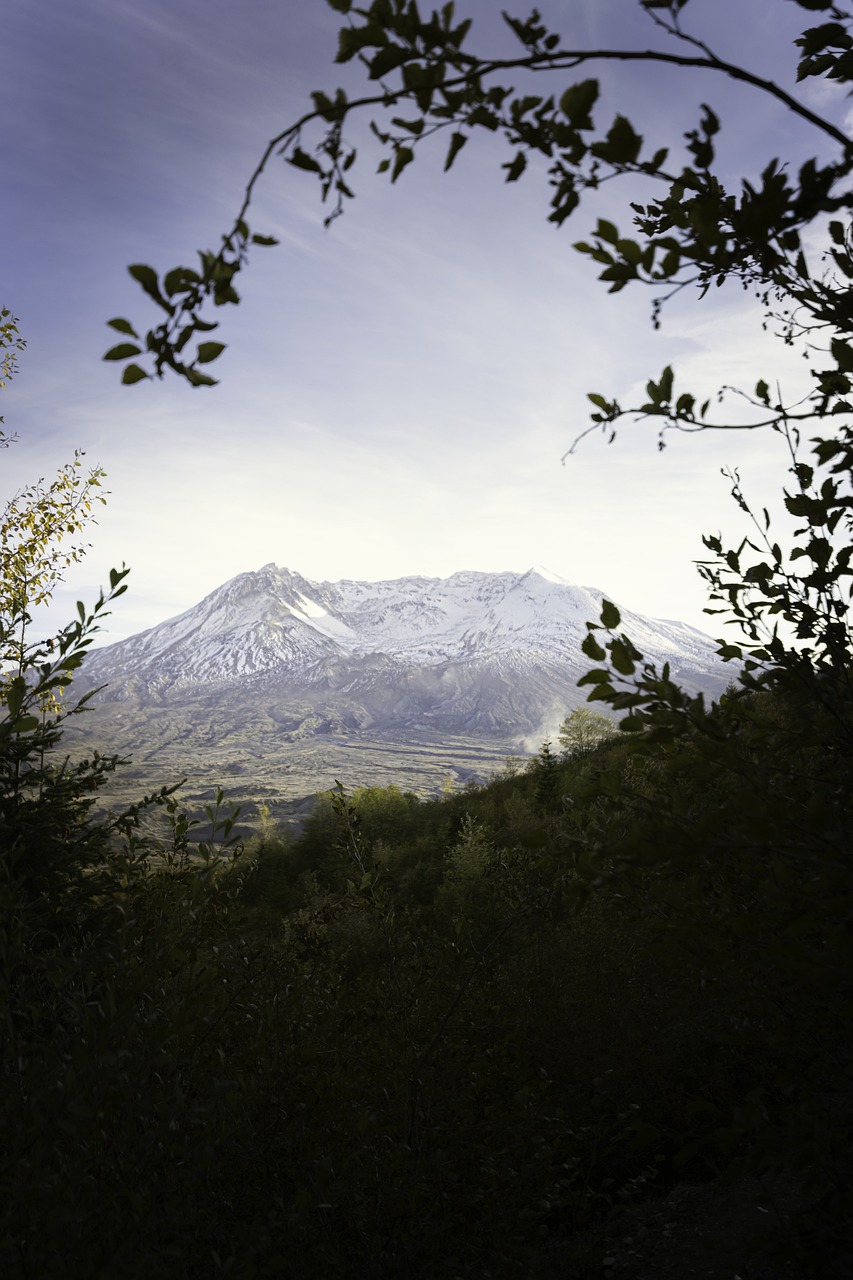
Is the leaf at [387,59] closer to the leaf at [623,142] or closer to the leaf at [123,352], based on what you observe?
the leaf at [623,142]

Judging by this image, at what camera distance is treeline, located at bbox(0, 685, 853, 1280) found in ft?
5.30

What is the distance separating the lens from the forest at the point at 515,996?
135cm

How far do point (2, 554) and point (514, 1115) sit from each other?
278 inches

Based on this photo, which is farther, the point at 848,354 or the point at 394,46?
the point at 848,354

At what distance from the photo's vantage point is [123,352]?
1.27 m

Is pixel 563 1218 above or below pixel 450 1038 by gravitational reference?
below

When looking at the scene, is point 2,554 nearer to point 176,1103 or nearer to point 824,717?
point 176,1103

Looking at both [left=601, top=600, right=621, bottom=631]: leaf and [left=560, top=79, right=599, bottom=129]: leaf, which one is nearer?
[left=560, top=79, right=599, bottom=129]: leaf

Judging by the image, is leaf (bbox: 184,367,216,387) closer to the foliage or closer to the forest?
the forest

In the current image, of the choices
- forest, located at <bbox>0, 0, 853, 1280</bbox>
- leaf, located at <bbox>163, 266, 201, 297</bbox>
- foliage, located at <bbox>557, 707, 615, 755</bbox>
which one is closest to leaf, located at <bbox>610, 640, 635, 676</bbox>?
forest, located at <bbox>0, 0, 853, 1280</bbox>

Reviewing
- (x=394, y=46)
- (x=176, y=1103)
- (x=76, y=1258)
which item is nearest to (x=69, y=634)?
(x=176, y=1103)

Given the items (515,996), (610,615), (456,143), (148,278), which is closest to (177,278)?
(148,278)

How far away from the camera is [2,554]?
7020 millimetres

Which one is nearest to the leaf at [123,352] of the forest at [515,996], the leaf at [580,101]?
the forest at [515,996]
